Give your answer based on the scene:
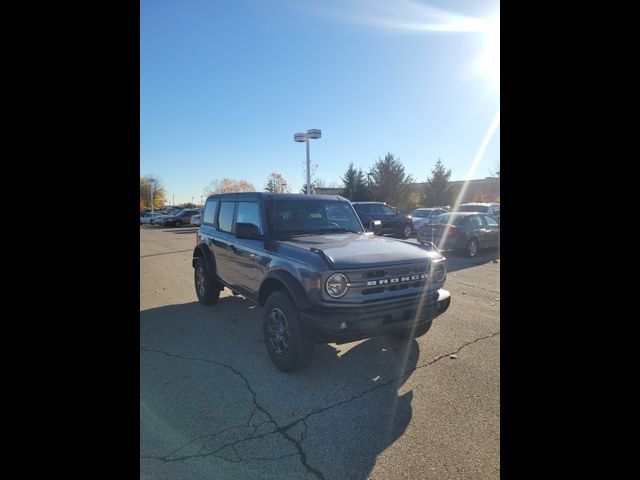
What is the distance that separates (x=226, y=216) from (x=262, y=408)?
3.25 metres

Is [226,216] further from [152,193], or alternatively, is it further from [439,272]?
[152,193]

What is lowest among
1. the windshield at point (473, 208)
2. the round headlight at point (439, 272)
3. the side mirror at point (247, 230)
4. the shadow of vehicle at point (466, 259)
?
the shadow of vehicle at point (466, 259)

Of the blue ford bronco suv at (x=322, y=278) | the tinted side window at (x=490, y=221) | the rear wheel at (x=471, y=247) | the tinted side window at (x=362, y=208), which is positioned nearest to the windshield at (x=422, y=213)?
the tinted side window at (x=362, y=208)

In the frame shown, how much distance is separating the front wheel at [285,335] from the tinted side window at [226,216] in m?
2.06

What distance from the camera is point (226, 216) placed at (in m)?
5.33

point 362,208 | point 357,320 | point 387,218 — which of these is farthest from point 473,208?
point 357,320

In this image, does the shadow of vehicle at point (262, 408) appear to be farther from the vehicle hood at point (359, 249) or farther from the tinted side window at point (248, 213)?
the tinted side window at point (248, 213)

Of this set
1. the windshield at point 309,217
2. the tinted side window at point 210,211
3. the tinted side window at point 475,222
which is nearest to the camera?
the windshield at point 309,217

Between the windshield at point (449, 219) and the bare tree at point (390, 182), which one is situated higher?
the bare tree at point (390, 182)

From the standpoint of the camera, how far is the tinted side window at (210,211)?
19.2 ft
